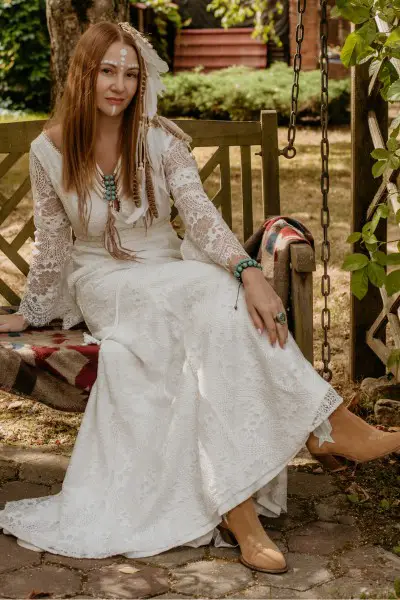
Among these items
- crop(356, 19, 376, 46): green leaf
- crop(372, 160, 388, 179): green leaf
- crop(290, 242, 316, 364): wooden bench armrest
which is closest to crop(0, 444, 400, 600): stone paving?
crop(290, 242, 316, 364): wooden bench armrest

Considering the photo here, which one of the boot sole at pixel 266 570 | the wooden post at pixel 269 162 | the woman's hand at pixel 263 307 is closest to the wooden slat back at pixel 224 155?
the wooden post at pixel 269 162

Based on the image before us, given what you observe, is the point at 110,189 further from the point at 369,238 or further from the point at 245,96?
the point at 245,96

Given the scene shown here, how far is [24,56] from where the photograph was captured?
14.5m

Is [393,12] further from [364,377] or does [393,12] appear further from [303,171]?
[303,171]

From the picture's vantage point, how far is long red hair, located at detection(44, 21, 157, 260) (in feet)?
12.2

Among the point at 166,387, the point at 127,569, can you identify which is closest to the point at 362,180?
the point at 166,387

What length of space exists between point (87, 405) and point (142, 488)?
1.18 feet

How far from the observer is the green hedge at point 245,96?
14.0m

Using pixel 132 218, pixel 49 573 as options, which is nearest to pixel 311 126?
pixel 132 218

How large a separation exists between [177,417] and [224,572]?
0.55 metres

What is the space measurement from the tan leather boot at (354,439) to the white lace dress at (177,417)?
68 mm

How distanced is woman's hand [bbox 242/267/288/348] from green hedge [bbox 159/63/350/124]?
1069cm

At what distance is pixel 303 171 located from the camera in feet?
35.6

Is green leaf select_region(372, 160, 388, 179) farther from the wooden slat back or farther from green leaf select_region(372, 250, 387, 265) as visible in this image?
the wooden slat back
